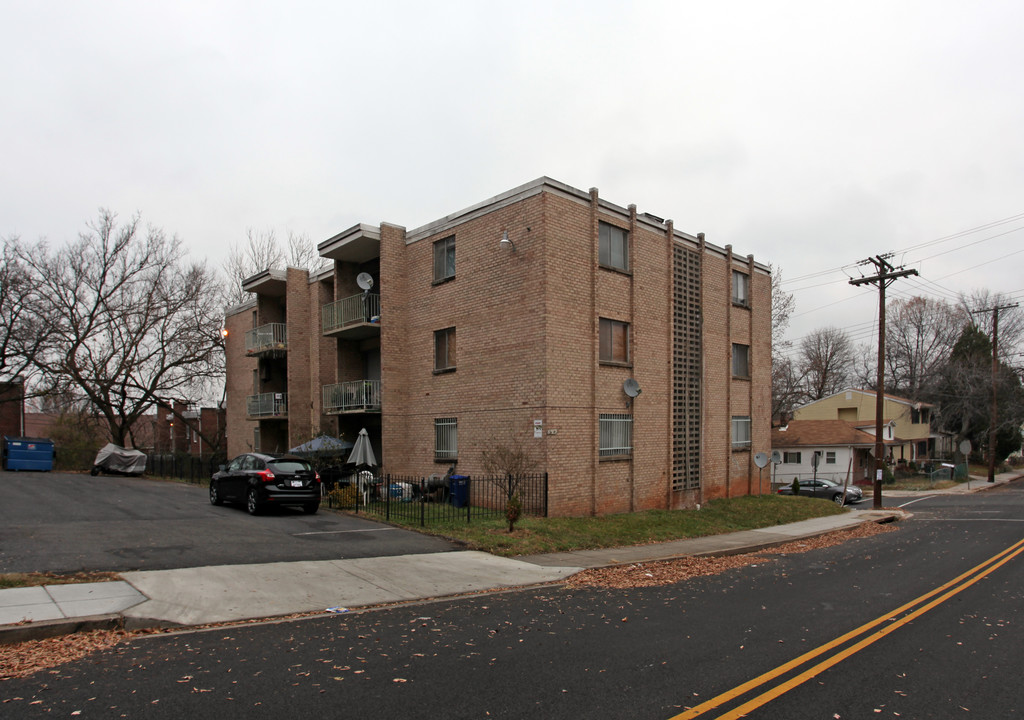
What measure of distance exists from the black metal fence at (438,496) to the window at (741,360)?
37.7 ft

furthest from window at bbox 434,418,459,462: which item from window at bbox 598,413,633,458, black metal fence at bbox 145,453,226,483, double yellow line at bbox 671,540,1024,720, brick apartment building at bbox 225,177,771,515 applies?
double yellow line at bbox 671,540,1024,720

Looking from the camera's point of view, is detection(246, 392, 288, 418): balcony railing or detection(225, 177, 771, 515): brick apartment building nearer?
detection(225, 177, 771, 515): brick apartment building

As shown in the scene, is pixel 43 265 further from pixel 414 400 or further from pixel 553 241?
pixel 553 241

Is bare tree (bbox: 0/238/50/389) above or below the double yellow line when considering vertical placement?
above

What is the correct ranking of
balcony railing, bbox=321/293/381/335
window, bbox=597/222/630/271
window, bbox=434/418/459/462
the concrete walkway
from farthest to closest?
balcony railing, bbox=321/293/381/335 → window, bbox=434/418/459/462 → window, bbox=597/222/630/271 → the concrete walkway

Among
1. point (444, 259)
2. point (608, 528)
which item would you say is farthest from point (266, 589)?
point (444, 259)

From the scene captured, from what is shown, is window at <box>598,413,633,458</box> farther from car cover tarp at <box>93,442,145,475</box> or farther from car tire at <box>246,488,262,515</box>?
car cover tarp at <box>93,442,145,475</box>

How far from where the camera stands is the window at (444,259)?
2067 cm

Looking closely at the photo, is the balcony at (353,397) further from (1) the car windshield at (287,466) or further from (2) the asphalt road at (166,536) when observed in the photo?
(2) the asphalt road at (166,536)

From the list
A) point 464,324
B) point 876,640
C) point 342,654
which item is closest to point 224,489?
point 464,324

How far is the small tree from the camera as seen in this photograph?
1465cm

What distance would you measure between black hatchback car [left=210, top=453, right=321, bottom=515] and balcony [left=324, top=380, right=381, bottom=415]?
5.39 m

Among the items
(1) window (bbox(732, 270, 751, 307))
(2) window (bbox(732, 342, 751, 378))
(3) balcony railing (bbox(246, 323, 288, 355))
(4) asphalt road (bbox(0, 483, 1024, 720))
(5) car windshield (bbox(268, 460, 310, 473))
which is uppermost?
(1) window (bbox(732, 270, 751, 307))

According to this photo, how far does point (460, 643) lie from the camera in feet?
23.1
